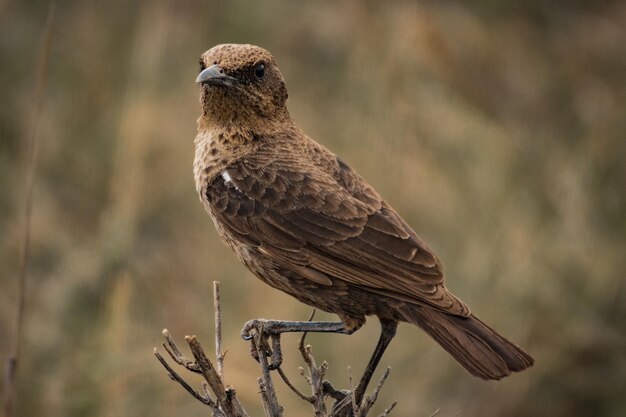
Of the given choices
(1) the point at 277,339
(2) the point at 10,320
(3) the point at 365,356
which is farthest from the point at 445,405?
(1) the point at 277,339

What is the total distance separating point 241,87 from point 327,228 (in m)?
0.63

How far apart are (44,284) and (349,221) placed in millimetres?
3013

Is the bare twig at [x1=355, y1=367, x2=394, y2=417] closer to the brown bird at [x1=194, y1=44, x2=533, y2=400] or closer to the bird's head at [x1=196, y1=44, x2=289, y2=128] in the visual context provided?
the brown bird at [x1=194, y1=44, x2=533, y2=400]

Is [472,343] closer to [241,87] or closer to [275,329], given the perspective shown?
[275,329]

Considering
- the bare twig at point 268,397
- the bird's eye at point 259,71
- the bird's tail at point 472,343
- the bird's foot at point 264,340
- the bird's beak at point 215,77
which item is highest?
the bird's eye at point 259,71

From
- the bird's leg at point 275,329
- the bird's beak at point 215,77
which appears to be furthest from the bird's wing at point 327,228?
the bird's beak at point 215,77

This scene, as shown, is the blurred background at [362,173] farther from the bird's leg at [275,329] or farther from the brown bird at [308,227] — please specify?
the bird's leg at [275,329]

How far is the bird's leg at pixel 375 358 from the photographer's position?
3.39 metres

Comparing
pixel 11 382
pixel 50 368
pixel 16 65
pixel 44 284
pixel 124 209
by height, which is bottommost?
pixel 11 382

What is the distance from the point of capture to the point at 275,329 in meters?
3.41

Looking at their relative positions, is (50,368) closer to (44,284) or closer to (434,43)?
(44,284)

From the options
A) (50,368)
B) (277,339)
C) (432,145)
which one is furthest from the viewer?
(432,145)

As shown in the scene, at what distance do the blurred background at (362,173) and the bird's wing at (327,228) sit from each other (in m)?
2.05

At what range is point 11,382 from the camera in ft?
9.75
